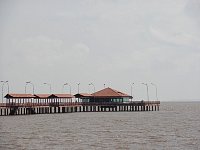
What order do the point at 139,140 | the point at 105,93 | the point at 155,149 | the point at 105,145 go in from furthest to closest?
the point at 105,93
the point at 139,140
the point at 105,145
the point at 155,149

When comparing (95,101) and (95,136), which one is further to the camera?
(95,101)

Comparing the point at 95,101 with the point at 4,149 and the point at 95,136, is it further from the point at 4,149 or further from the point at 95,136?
the point at 4,149

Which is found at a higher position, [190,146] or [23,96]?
[23,96]

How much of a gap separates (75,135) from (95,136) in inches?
105

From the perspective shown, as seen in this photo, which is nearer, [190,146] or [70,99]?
[190,146]

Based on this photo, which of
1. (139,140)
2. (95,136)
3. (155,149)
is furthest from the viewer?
(95,136)

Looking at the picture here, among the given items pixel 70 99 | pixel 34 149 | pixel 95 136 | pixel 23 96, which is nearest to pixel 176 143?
pixel 95 136

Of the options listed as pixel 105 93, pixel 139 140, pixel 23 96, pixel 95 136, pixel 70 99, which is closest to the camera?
pixel 139 140

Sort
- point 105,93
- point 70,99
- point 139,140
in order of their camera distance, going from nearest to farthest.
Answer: point 139,140, point 70,99, point 105,93

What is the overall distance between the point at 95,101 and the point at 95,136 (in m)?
70.7

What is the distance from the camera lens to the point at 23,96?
9806cm

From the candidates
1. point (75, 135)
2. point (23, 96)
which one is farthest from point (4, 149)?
point (23, 96)

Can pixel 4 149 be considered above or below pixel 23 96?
below

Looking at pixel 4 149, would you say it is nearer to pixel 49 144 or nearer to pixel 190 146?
pixel 49 144
